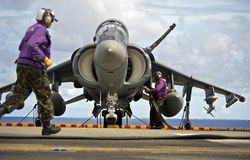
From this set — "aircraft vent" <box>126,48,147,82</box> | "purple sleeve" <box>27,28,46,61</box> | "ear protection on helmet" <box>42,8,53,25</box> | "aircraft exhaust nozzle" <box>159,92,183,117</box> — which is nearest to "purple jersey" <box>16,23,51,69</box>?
"purple sleeve" <box>27,28,46,61</box>

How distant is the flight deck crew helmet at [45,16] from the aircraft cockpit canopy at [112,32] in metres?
7.95

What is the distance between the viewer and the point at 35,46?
701 cm

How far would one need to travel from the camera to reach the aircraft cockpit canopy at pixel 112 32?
1560 centimetres

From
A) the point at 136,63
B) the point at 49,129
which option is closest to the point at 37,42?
the point at 49,129

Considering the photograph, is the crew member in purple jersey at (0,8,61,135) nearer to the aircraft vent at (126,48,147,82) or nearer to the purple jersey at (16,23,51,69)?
the purple jersey at (16,23,51,69)

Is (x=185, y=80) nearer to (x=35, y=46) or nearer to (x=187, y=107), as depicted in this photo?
(x=187, y=107)

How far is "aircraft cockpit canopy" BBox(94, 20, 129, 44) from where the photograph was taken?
15602mm

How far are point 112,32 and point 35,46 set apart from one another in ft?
29.0

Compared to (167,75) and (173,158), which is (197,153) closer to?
(173,158)

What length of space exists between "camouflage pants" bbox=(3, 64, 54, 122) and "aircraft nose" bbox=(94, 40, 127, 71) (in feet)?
22.4

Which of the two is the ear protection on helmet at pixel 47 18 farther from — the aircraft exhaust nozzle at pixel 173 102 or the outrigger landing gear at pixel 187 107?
the outrigger landing gear at pixel 187 107

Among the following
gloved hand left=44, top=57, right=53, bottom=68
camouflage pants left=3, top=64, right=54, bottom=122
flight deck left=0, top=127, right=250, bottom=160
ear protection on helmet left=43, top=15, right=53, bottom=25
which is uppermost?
ear protection on helmet left=43, top=15, right=53, bottom=25

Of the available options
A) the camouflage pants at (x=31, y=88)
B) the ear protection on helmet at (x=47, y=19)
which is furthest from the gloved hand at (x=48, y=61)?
the ear protection on helmet at (x=47, y=19)

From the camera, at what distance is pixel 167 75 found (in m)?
21.6
